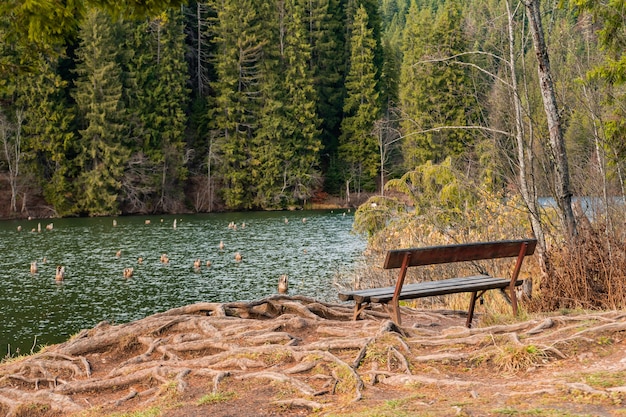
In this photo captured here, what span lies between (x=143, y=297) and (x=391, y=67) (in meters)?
50.5

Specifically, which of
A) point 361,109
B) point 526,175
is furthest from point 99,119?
point 526,175

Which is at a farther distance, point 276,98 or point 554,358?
point 276,98

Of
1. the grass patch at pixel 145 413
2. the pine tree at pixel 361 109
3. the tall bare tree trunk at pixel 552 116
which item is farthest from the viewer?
the pine tree at pixel 361 109

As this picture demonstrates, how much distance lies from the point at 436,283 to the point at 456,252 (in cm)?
59

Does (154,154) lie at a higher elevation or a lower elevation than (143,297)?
higher

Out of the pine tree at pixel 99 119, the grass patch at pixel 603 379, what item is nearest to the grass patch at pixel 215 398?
the grass patch at pixel 603 379

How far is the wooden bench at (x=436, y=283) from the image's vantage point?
6.55 meters

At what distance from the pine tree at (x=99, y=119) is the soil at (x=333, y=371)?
3897 centimetres

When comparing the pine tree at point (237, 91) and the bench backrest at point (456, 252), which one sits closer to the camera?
the bench backrest at point (456, 252)

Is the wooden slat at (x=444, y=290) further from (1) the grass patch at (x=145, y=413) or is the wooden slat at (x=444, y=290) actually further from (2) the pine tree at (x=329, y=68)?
(2) the pine tree at (x=329, y=68)

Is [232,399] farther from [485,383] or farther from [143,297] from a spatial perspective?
[143,297]

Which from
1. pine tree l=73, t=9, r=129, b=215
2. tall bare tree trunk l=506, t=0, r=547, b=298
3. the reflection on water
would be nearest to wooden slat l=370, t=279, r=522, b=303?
tall bare tree trunk l=506, t=0, r=547, b=298

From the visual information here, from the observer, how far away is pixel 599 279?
298 inches

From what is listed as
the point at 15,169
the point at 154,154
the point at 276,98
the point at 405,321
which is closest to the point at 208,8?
the point at 276,98
